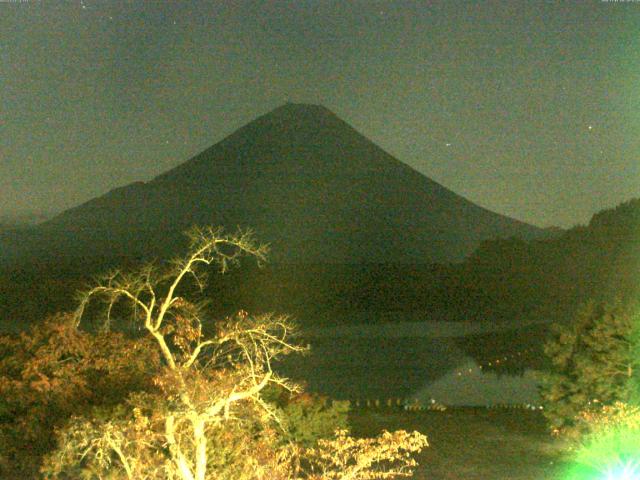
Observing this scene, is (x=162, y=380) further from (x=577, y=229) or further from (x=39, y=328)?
(x=577, y=229)

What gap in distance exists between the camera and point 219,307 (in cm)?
3828

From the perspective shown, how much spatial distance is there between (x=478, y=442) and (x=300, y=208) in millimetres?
70839

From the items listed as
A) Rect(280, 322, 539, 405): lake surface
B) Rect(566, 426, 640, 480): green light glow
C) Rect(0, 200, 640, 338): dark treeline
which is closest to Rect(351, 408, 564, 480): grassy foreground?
Rect(566, 426, 640, 480): green light glow

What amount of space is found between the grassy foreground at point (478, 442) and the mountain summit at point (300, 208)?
5184cm

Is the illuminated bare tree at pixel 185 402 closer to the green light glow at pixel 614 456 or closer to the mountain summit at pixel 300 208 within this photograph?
the green light glow at pixel 614 456

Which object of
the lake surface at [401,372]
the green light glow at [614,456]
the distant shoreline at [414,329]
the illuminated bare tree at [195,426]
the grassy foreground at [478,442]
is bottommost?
the distant shoreline at [414,329]

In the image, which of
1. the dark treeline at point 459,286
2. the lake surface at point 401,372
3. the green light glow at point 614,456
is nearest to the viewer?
the green light glow at point 614,456

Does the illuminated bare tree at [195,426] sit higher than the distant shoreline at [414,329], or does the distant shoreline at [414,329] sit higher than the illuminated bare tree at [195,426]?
the illuminated bare tree at [195,426]

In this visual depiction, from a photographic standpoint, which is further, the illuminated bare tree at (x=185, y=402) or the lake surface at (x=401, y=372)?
the lake surface at (x=401, y=372)

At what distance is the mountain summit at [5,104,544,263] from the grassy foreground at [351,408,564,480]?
170 feet

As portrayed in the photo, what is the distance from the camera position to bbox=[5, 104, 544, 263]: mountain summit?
71.7m

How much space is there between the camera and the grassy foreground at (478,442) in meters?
8.75

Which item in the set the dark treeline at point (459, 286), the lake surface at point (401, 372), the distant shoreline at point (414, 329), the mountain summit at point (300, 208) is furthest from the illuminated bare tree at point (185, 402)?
the mountain summit at point (300, 208)

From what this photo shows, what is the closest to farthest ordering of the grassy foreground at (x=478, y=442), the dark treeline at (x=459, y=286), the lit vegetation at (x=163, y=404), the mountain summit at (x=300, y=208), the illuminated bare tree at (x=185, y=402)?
1. the illuminated bare tree at (x=185, y=402)
2. the lit vegetation at (x=163, y=404)
3. the grassy foreground at (x=478, y=442)
4. the dark treeline at (x=459, y=286)
5. the mountain summit at (x=300, y=208)
